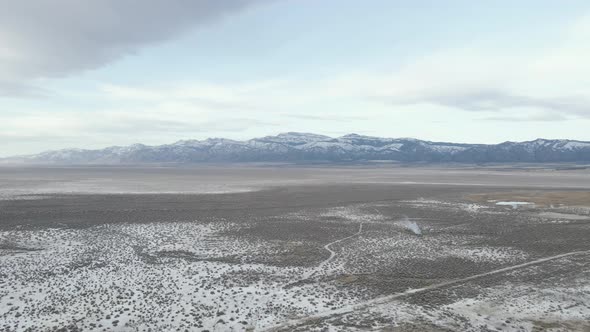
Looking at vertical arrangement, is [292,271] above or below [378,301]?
above

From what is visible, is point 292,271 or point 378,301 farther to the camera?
point 292,271

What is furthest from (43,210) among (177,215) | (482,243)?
(482,243)

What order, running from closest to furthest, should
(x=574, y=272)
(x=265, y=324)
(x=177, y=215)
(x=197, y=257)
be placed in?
(x=265, y=324), (x=574, y=272), (x=197, y=257), (x=177, y=215)

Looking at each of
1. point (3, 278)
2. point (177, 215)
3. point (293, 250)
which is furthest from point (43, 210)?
point (293, 250)

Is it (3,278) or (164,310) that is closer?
(164,310)

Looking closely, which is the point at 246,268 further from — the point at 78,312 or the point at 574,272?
the point at 574,272

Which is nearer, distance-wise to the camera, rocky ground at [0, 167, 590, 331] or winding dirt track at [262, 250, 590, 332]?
winding dirt track at [262, 250, 590, 332]

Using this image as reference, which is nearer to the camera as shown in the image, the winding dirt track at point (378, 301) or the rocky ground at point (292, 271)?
the winding dirt track at point (378, 301)

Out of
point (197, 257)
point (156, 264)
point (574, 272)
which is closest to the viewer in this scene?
point (574, 272)

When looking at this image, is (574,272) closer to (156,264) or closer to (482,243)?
(482,243)
